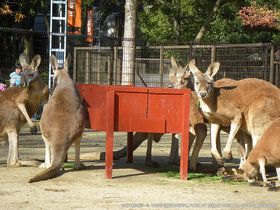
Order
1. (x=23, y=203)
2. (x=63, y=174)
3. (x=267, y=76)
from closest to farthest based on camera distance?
(x=23, y=203)
(x=63, y=174)
(x=267, y=76)

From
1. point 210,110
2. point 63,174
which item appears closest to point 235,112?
point 210,110

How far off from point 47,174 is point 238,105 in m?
2.65

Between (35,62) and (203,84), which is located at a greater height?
(35,62)

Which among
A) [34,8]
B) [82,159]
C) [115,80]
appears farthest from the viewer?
[34,8]

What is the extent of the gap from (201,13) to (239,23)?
3544 mm

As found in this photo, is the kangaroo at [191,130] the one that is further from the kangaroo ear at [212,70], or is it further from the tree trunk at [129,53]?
the tree trunk at [129,53]

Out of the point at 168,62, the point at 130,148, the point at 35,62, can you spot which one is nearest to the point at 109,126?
the point at 130,148

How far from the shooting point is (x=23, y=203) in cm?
475

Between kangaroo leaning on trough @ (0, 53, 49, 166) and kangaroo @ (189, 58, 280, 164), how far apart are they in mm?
2326

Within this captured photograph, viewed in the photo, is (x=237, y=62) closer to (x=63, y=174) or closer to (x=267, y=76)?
(x=267, y=76)

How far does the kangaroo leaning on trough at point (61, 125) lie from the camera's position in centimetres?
604

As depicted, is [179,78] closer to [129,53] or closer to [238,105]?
[238,105]

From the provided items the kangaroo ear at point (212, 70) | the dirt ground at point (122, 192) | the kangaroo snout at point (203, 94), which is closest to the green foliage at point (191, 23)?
the kangaroo ear at point (212, 70)

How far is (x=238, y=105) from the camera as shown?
658cm
